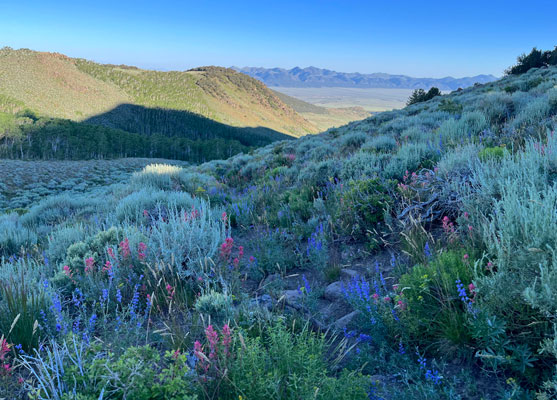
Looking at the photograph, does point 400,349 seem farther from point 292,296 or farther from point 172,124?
point 172,124

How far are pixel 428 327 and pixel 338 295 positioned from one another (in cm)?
105

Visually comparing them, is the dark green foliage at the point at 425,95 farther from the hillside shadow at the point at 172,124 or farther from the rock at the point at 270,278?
the hillside shadow at the point at 172,124

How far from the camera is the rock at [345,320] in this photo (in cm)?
274

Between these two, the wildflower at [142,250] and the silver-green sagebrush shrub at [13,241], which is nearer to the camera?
the wildflower at [142,250]

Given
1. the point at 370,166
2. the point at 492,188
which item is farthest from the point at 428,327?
the point at 370,166

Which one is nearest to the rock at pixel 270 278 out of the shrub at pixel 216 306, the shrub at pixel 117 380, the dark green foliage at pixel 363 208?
the shrub at pixel 216 306

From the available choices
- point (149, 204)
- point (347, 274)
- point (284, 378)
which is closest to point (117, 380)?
point (284, 378)

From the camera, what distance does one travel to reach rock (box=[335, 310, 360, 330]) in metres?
2.74

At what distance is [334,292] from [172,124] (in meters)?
180

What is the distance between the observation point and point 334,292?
10.7ft

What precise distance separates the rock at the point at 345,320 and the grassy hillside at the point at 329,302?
0.12 ft

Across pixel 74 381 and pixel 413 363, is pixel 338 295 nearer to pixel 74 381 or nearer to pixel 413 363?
pixel 413 363

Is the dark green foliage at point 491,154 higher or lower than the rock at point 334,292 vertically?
higher

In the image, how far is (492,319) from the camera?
2.01m
